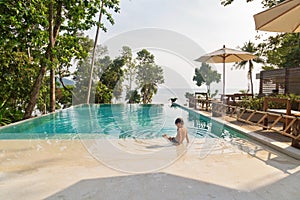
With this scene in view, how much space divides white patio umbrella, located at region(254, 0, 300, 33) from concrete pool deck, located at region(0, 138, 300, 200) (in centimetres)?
213

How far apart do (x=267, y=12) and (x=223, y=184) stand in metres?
2.61

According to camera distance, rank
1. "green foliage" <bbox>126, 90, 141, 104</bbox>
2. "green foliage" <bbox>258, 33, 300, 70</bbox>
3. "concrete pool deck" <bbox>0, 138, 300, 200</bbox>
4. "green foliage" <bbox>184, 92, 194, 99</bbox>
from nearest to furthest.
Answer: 1. "concrete pool deck" <bbox>0, 138, 300, 200</bbox>
2. "green foliage" <bbox>258, 33, 300, 70</bbox>
3. "green foliage" <bbox>184, 92, 194, 99</bbox>
4. "green foliage" <bbox>126, 90, 141, 104</bbox>

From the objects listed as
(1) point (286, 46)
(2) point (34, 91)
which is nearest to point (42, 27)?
(2) point (34, 91)

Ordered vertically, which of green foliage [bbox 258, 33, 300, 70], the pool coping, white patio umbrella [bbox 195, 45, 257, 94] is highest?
green foliage [bbox 258, 33, 300, 70]

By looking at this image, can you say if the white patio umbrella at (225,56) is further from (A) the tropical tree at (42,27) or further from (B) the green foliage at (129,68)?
(B) the green foliage at (129,68)

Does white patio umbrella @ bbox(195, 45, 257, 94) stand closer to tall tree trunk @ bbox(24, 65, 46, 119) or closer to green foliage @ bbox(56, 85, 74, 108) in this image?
tall tree trunk @ bbox(24, 65, 46, 119)

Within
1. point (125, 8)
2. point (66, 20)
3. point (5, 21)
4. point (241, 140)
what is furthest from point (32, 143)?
point (125, 8)

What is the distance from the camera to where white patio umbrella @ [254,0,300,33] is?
9.93 ft

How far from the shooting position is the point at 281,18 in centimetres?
345

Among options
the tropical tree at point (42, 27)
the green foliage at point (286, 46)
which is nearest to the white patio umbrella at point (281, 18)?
the tropical tree at point (42, 27)

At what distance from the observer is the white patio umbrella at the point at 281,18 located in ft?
9.93

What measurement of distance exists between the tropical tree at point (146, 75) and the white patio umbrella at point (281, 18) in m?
11.9

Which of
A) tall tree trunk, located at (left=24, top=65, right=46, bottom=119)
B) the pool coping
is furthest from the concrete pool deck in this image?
tall tree trunk, located at (left=24, top=65, right=46, bottom=119)

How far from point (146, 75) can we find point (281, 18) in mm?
13367
